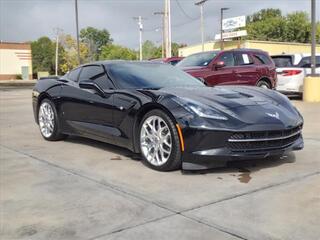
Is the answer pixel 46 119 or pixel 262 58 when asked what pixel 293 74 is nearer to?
pixel 262 58

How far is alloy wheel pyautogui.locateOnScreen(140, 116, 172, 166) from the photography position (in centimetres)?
513

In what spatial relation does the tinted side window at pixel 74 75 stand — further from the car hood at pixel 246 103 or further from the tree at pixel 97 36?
the tree at pixel 97 36

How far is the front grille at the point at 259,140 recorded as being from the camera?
484 centimetres

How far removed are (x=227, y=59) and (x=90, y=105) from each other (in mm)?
7032

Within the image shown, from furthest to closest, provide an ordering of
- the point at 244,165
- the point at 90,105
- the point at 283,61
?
the point at 283,61 → the point at 90,105 → the point at 244,165

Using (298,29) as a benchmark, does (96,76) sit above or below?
below

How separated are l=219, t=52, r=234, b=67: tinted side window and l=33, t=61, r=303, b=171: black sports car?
6021 mm

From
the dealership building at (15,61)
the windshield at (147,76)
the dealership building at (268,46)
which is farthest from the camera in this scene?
the dealership building at (15,61)

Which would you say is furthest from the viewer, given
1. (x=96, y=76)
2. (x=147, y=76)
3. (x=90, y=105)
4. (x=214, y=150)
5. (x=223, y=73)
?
(x=223, y=73)

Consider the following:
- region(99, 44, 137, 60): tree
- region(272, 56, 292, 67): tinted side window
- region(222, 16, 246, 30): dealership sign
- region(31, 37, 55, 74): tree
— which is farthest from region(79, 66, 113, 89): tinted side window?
region(99, 44, 137, 60): tree

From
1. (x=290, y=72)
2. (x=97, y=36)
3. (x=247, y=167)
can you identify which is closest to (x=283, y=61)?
(x=290, y=72)

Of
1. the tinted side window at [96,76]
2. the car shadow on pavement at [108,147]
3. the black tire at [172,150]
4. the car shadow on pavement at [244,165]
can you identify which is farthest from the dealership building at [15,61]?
the black tire at [172,150]

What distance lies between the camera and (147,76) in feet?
20.1

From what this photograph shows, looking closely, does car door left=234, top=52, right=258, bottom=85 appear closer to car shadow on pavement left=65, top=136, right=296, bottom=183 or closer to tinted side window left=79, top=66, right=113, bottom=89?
Answer: tinted side window left=79, top=66, right=113, bottom=89
